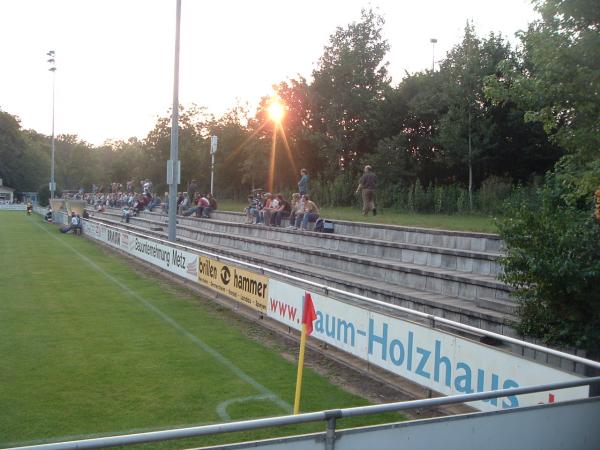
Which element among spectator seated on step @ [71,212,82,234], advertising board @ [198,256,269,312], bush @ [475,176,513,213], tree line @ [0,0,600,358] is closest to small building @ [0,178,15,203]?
tree line @ [0,0,600,358]

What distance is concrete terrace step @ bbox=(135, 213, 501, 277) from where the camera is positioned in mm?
11826

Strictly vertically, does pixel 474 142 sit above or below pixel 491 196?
above

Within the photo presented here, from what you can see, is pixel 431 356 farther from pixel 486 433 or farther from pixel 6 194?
pixel 6 194

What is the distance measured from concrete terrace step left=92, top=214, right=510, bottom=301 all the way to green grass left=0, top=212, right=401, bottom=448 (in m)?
3.16

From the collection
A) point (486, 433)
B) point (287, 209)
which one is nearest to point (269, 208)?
point (287, 209)

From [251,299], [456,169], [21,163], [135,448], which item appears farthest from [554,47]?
[21,163]

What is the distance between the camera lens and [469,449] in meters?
3.93

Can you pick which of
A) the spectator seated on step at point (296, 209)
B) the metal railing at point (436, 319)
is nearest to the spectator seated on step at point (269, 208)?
the spectator seated on step at point (296, 209)

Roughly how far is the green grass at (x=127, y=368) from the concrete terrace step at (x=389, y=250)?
383 cm

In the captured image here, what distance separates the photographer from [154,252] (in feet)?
65.9

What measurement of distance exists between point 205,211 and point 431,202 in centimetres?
1215

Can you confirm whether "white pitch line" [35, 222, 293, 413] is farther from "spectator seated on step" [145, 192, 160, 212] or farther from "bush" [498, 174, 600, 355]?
"spectator seated on step" [145, 192, 160, 212]

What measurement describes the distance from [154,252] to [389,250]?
8415mm

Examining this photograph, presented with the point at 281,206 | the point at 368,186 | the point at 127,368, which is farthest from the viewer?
the point at 281,206
